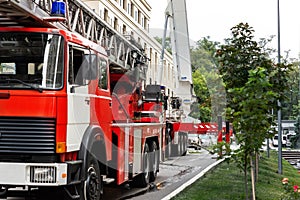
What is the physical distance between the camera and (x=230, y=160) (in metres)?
10.7

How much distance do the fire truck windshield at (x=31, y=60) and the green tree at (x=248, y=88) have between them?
3.51 m

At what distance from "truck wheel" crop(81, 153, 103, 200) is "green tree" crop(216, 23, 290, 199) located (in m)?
2.81

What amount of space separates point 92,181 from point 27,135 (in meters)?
1.83

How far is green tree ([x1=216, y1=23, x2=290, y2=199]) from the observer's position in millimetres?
9102

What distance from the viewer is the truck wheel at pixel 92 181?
8844mm

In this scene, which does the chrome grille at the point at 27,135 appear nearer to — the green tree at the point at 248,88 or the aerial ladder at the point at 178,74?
the green tree at the point at 248,88

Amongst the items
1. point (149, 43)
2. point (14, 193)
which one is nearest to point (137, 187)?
point (14, 193)

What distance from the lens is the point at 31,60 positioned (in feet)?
26.5

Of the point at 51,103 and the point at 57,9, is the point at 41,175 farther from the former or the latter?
the point at 57,9

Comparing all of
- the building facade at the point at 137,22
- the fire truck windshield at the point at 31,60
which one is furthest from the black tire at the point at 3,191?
the building facade at the point at 137,22

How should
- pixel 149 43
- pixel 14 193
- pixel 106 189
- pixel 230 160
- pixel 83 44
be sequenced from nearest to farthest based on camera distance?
pixel 14 193
pixel 83 44
pixel 230 160
pixel 106 189
pixel 149 43

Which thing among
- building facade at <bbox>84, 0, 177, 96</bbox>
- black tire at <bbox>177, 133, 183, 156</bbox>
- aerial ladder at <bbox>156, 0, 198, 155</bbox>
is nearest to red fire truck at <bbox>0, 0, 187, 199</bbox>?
aerial ladder at <bbox>156, 0, 198, 155</bbox>

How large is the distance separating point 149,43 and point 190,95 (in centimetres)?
827

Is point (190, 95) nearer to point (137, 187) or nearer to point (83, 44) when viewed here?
point (137, 187)
